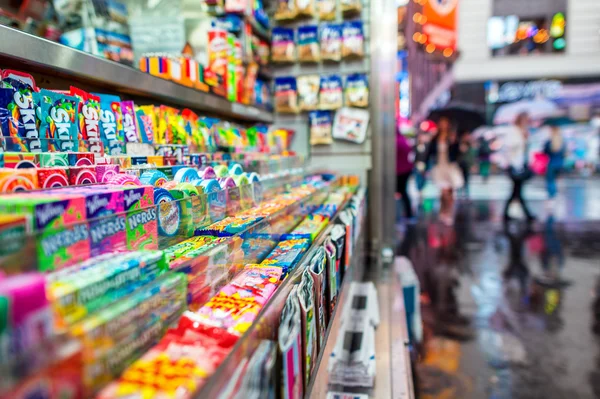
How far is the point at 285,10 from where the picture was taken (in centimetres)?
331

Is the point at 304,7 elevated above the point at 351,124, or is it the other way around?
the point at 304,7

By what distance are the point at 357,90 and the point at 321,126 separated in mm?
367

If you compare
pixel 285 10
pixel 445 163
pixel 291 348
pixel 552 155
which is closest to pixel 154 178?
pixel 291 348

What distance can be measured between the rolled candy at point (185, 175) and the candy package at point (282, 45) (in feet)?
7.36

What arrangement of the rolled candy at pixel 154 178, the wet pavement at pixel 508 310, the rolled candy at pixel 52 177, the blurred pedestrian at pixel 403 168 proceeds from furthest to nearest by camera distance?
the blurred pedestrian at pixel 403 168
the wet pavement at pixel 508 310
the rolled candy at pixel 154 178
the rolled candy at pixel 52 177

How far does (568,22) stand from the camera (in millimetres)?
12594

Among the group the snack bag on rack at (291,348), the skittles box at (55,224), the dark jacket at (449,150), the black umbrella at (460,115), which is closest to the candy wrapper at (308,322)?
the snack bag on rack at (291,348)

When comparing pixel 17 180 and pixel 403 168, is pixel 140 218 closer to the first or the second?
pixel 17 180

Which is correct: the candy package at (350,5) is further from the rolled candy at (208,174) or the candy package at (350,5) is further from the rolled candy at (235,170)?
the rolled candy at (208,174)

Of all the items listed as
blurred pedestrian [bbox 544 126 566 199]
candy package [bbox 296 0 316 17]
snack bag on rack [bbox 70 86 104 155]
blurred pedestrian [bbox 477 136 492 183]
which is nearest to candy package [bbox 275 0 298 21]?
candy package [bbox 296 0 316 17]

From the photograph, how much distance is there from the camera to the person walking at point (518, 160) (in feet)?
23.8

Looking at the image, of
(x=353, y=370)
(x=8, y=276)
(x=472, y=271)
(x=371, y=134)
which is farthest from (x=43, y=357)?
(x=472, y=271)

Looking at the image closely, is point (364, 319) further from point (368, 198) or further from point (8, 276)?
point (8, 276)

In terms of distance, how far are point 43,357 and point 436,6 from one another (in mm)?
10855
